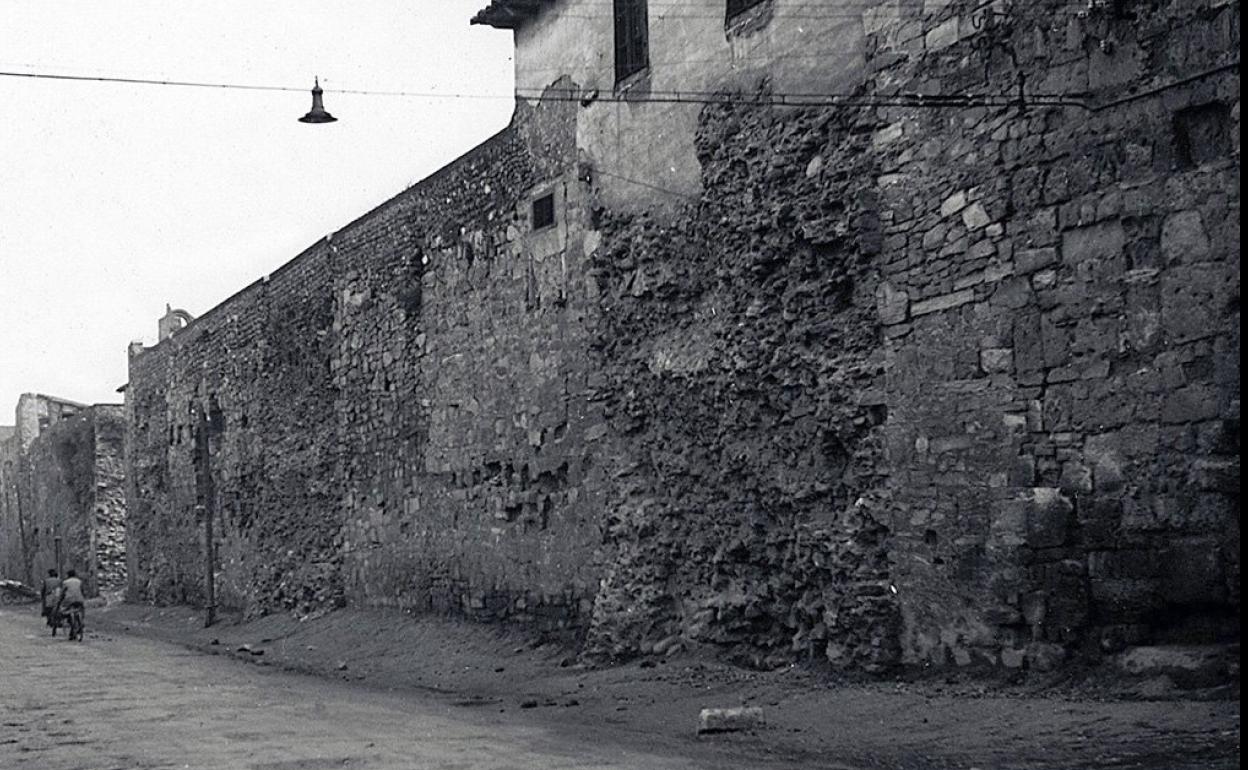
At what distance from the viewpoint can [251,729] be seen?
11117 millimetres

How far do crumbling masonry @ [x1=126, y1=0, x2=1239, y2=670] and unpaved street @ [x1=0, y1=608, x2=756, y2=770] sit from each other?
2.62 metres

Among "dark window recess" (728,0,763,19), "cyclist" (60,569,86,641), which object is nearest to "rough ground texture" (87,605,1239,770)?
"dark window recess" (728,0,763,19)

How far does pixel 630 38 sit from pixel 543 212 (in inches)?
93.0

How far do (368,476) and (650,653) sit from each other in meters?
8.38

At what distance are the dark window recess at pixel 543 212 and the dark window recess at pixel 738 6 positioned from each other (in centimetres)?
362

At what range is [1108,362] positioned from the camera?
31.9ft

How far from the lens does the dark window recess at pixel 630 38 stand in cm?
1499

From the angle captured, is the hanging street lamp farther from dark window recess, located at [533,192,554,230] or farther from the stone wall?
the stone wall

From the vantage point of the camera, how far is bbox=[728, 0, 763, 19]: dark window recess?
43.8 ft

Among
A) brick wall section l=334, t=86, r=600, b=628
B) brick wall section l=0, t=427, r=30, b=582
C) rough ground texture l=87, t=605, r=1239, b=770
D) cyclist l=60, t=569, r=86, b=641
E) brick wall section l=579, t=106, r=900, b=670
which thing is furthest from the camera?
brick wall section l=0, t=427, r=30, b=582

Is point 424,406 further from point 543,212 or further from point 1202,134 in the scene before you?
point 1202,134

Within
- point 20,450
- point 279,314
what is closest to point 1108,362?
point 279,314

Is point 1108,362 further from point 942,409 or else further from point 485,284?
point 485,284

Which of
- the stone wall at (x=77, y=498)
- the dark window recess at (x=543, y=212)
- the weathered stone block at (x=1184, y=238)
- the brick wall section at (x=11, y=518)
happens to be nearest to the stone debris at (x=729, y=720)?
the weathered stone block at (x=1184, y=238)
